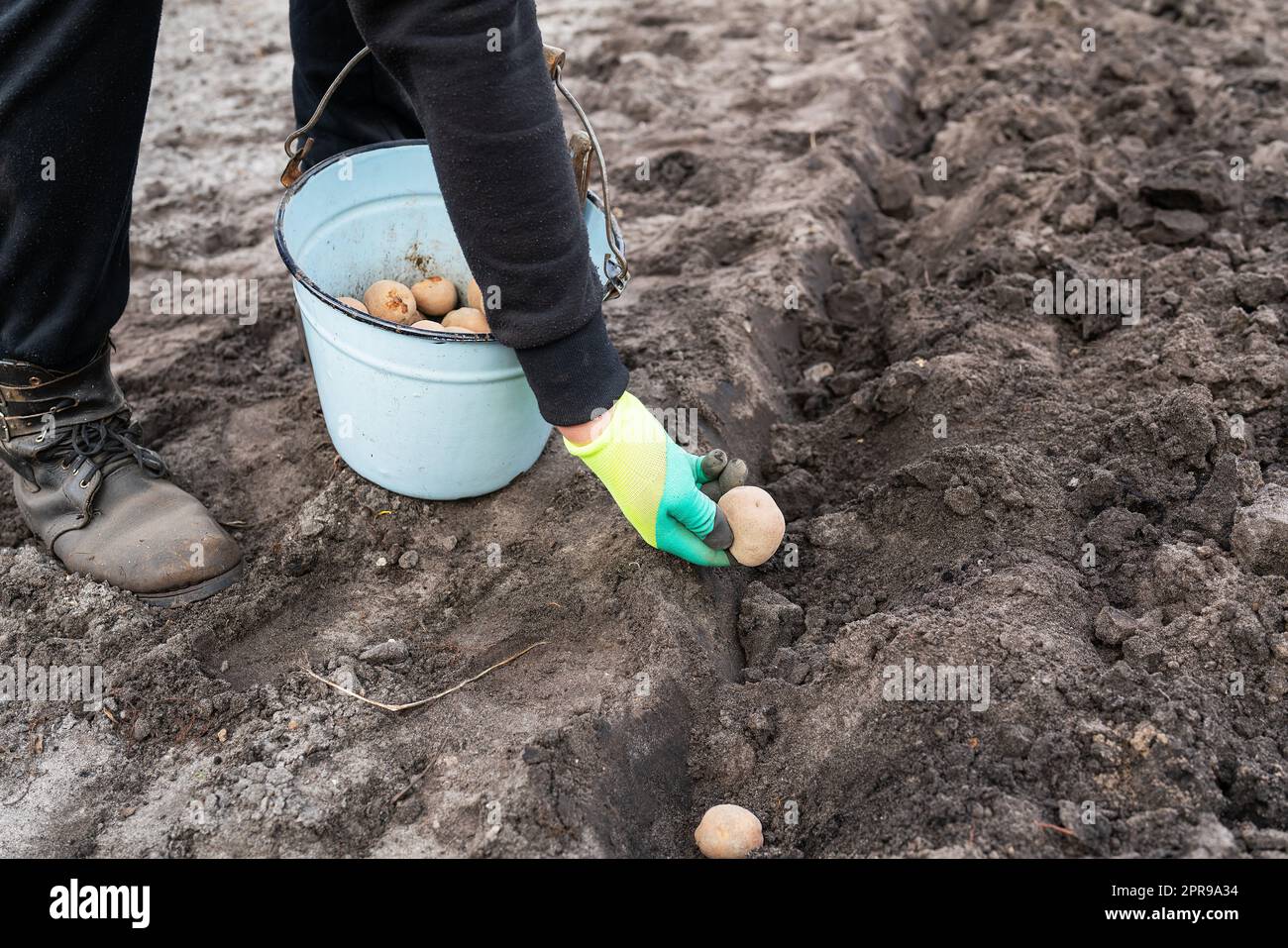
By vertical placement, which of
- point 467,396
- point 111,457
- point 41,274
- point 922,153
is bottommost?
point 922,153

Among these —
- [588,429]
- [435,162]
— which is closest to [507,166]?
[435,162]

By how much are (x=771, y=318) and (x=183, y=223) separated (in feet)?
7.08

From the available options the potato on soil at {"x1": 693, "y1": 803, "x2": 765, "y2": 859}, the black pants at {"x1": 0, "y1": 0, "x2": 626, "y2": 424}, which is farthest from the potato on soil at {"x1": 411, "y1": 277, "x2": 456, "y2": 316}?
the potato on soil at {"x1": 693, "y1": 803, "x2": 765, "y2": 859}

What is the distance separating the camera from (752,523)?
7.20ft

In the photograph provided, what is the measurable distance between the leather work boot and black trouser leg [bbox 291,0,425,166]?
2.72 feet

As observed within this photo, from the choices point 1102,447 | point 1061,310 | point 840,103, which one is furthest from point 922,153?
point 1102,447

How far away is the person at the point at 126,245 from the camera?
5.43 ft

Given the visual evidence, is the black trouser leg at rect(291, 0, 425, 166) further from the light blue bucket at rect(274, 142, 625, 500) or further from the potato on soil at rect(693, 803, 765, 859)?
the potato on soil at rect(693, 803, 765, 859)

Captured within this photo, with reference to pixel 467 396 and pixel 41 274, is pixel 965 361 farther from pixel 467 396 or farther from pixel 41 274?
pixel 41 274

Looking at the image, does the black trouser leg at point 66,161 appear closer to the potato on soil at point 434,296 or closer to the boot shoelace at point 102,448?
the boot shoelace at point 102,448

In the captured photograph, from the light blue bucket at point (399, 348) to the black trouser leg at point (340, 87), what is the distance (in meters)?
0.22

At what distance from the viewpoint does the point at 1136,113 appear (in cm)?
399

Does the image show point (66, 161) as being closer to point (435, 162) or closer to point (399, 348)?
point (399, 348)

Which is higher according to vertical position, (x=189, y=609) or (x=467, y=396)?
(x=467, y=396)
